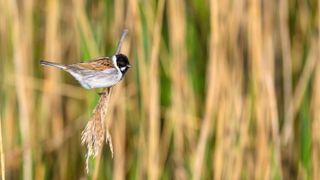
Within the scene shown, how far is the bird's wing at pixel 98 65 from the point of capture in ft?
6.54

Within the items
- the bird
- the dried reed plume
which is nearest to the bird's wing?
the bird

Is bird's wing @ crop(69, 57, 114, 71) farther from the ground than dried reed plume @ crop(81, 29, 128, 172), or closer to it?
farther from the ground

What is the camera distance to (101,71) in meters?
1.97

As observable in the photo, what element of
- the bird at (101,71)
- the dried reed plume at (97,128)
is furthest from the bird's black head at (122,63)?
the dried reed plume at (97,128)

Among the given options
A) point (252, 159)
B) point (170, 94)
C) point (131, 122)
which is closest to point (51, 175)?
point (131, 122)

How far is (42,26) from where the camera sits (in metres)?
3.09

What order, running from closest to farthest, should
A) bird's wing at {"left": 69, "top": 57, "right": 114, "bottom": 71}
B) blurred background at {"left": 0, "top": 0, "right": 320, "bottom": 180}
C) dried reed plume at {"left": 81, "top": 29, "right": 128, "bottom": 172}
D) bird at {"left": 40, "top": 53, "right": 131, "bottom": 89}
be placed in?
dried reed plume at {"left": 81, "top": 29, "right": 128, "bottom": 172} → bird at {"left": 40, "top": 53, "right": 131, "bottom": 89} → bird's wing at {"left": 69, "top": 57, "right": 114, "bottom": 71} → blurred background at {"left": 0, "top": 0, "right": 320, "bottom": 180}

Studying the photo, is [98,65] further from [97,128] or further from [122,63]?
[97,128]

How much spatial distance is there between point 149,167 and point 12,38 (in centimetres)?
71

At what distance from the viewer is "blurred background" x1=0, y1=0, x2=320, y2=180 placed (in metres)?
2.40

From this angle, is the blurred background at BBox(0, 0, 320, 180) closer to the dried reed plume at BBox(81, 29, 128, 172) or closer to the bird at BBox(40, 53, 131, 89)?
the bird at BBox(40, 53, 131, 89)

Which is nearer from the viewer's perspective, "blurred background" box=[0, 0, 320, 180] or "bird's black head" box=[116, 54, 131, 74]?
"bird's black head" box=[116, 54, 131, 74]

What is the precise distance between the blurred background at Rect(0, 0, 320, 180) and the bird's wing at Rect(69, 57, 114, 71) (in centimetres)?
16

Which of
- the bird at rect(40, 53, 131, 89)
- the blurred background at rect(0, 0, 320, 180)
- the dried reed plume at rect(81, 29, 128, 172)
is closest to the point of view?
the dried reed plume at rect(81, 29, 128, 172)
